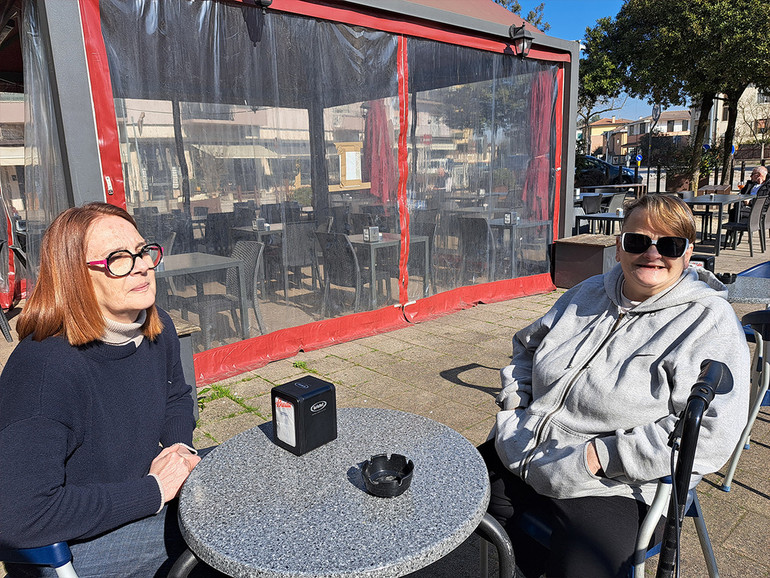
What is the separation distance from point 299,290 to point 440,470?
338cm

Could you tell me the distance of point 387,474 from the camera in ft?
4.35

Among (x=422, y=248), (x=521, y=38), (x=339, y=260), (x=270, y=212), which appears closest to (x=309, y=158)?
(x=270, y=212)

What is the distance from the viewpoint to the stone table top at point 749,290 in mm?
2510

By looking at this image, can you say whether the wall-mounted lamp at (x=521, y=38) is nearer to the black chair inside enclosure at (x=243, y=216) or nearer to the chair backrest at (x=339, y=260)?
the chair backrest at (x=339, y=260)

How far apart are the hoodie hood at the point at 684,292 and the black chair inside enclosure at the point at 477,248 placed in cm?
411

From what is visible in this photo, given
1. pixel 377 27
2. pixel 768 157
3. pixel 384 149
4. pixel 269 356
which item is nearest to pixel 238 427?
pixel 269 356

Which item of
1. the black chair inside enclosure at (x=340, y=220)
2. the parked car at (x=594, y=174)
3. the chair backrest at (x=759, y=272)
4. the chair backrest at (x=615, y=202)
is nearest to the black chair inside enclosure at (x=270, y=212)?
the black chair inside enclosure at (x=340, y=220)

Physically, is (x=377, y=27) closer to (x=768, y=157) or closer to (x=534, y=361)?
(x=534, y=361)

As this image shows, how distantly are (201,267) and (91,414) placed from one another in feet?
8.32

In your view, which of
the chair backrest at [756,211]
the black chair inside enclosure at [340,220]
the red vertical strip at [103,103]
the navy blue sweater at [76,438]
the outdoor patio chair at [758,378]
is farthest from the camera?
the chair backrest at [756,211]

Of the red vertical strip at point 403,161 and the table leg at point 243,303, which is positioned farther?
the red vertical strip at point 403,161

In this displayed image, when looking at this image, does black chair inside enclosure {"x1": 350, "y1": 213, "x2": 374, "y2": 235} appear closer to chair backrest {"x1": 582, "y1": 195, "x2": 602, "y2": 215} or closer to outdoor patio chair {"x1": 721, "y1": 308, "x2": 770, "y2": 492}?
outdoor patio chair {"x1": 721, "y1": 308, "x2": 770, "y2": 492}

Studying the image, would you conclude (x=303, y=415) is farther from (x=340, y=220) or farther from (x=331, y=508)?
(x=340, y=220)

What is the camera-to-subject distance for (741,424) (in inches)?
56.1
